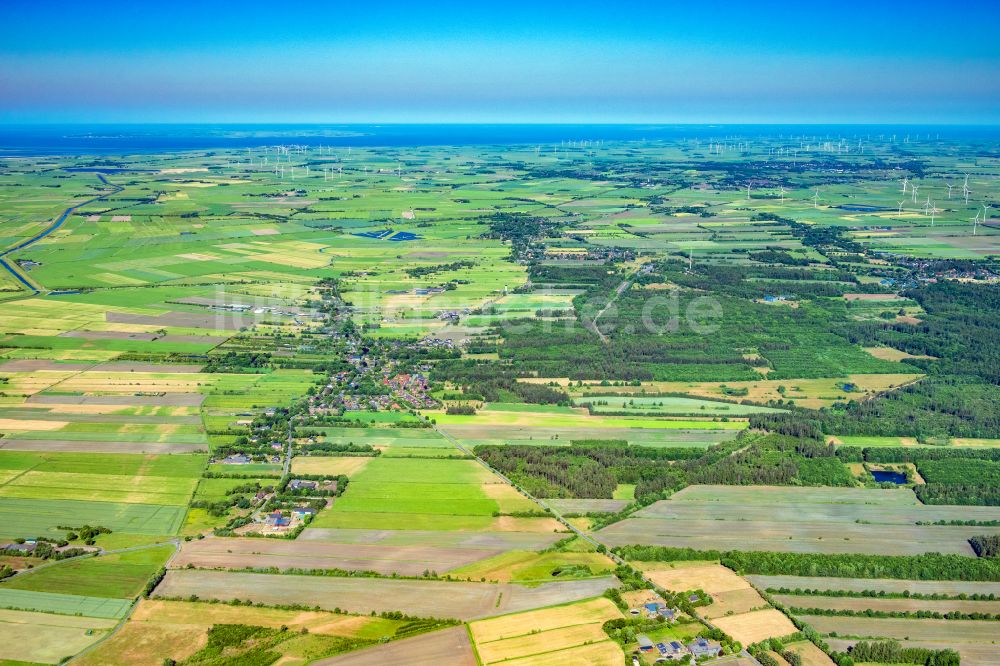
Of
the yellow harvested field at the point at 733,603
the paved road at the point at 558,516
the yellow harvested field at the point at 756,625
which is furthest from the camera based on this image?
the yellow harvested field at the point at 733,603

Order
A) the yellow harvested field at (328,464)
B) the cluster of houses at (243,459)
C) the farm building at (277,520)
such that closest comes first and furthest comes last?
the farm building at (277,520)
the yellow harvested field at (328,464)
the cluster of houses at (243,459)

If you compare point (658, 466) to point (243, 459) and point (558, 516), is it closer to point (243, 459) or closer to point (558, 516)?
point (558, 516)

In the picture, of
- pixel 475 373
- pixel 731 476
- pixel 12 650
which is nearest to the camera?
pixel 12 650

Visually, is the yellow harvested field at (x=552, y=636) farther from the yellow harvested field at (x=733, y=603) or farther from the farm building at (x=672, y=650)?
the yellow harvested field at (x=733, y=603)

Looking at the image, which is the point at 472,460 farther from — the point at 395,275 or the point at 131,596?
the point at 395,275

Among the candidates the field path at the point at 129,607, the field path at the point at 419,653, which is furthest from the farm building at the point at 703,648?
the field path at the point at 129,607

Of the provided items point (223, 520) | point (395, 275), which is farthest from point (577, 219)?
point (223, 520)
